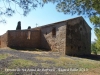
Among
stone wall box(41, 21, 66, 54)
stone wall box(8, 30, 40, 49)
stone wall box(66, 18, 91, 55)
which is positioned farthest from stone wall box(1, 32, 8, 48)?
stone wall box(66, 18, 91, 55)

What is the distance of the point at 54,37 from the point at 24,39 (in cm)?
597

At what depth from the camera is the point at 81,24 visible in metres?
24.7

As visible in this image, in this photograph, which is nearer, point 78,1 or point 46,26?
point 78,1

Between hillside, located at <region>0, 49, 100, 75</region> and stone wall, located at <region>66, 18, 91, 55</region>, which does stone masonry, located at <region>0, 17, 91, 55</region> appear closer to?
stone wall, located at <region>66, 18, 91, 55</region>

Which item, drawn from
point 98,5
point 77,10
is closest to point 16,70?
point 77,10

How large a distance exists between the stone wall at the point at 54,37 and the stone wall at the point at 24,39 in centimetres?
125

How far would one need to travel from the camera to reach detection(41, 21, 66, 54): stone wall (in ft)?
73.5

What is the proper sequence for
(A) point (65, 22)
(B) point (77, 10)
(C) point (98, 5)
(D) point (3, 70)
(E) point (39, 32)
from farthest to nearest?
1. (E) point (39, 32)
2. (A) point (65, 22)
3. (B) point (77, 10)
4. (C) point (98, 5)
5. (D) point (3, 70)

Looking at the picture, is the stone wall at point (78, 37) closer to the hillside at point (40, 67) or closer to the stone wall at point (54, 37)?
the stone wall at point (54, 37)

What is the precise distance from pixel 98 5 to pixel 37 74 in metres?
5.65

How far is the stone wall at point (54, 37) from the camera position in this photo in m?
22.4

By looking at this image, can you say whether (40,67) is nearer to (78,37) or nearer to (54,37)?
(54,37)

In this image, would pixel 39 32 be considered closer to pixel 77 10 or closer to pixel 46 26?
pixel 46 26

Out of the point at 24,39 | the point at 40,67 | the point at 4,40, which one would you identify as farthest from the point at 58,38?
the point at 40,67
